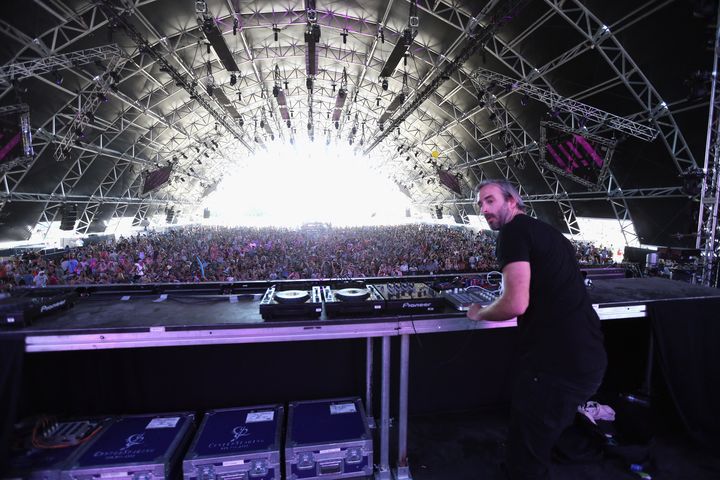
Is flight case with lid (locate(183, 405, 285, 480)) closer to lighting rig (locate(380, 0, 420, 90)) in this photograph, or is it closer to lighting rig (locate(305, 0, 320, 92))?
lighting rig (locate(305, 0, 320, 92))

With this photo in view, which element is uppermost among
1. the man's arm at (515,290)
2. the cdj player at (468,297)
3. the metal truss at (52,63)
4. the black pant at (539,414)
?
the metal truss at (52,63)

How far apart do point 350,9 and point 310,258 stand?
8990 millimetres

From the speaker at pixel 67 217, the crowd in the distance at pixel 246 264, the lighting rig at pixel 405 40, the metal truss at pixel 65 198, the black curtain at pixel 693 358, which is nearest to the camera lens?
the black curtain at pixel 693 358

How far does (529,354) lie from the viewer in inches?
71.7

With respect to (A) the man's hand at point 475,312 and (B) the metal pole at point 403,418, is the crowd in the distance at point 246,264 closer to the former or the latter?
(B) the metal pole at point 403,418

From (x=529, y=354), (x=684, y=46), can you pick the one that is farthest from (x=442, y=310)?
(x=684, y=46)

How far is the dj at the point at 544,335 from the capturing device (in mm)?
1713

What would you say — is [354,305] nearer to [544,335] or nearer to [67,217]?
[544,335]

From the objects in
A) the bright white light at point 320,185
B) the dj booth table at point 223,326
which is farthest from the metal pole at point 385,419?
the bright white light at point 320,185

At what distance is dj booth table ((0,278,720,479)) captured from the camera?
74.9 inches

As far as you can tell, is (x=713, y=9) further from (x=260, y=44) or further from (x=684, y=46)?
(x=260, y=44)

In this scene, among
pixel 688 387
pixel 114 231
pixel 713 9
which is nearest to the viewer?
pixel 688 387

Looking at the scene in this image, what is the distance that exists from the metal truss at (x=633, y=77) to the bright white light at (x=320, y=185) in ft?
92.0

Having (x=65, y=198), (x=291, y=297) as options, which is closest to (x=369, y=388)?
(x=291, y=297)
